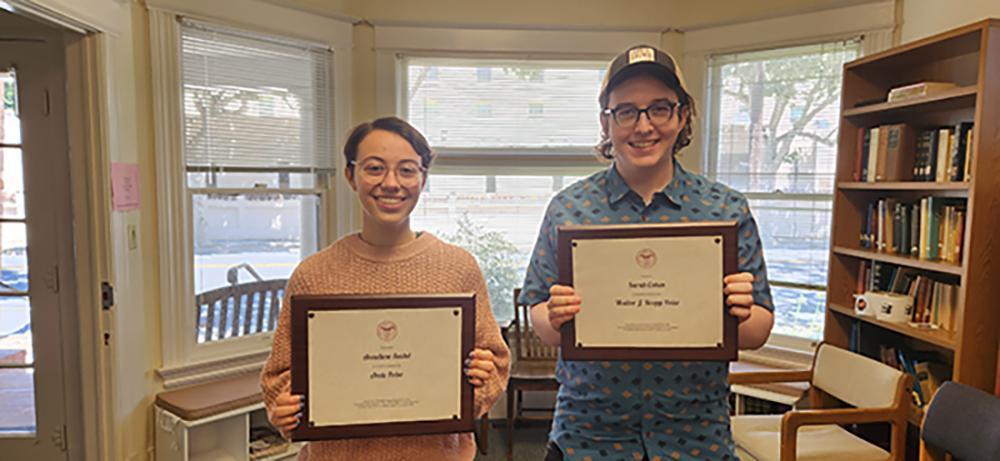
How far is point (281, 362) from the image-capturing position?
44.6 inches

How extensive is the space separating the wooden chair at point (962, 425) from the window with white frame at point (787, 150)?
976 millimetres

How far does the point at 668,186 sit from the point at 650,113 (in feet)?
0.53

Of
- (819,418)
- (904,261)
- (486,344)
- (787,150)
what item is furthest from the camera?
(787,150)

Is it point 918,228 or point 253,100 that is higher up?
point 253,100

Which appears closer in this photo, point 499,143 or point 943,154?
point 943,154

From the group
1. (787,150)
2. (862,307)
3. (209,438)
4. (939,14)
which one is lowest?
(209,438)

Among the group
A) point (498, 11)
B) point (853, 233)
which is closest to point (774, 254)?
point (853, 233)

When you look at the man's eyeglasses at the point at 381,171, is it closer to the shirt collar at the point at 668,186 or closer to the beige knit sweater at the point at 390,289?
the beige knit sweater at the point at 390,289

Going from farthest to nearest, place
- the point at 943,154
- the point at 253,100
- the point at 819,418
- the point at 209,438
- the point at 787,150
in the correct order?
1. the point at 787,150
2. the point at 253,100
3. the point at 209,438
4. the point at 943,154
5. the point at 819,418

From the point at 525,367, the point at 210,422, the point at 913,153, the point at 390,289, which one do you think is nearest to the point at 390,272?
the point at 390,289

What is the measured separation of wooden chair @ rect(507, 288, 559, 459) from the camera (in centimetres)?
291

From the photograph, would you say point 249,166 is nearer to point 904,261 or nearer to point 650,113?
point 650,113

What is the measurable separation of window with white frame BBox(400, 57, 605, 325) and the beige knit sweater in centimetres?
203

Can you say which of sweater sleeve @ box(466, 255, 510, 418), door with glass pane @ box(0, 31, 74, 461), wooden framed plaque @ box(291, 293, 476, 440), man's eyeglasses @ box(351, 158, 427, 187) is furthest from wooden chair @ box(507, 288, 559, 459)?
door with glass pane @ box(0, 31, 74, 461)
